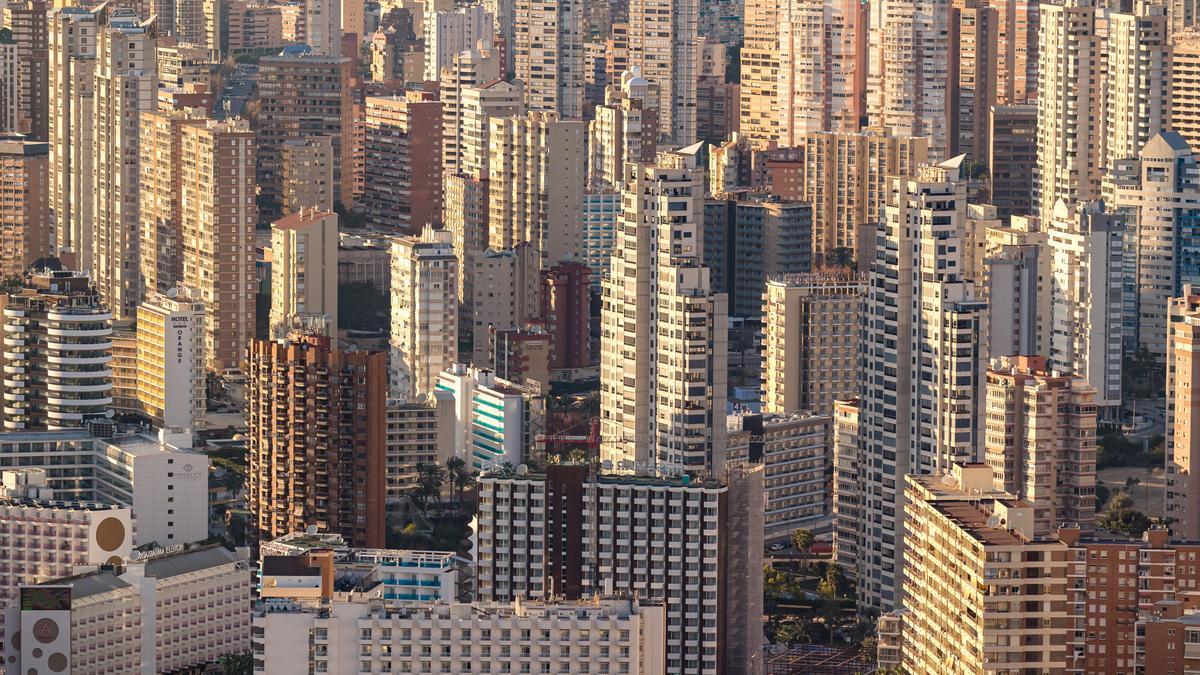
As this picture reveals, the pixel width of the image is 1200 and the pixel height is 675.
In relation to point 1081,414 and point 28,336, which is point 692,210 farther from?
point 28,336

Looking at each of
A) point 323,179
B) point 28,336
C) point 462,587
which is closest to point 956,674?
point 462,587

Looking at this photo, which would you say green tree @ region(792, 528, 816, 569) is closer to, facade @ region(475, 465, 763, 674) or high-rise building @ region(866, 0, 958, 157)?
facade @ region(475, 465, 763, 674)

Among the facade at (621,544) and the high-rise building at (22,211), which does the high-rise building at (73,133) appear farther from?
the facade at (621,544)

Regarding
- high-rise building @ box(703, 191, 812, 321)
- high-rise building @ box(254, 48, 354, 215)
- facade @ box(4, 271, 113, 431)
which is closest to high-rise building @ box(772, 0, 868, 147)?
high-rise building @ box(254, 48, 354, 215)

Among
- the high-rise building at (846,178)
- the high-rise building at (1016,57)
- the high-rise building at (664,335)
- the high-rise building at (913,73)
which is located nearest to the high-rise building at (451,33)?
the high-rise building at (913,73)

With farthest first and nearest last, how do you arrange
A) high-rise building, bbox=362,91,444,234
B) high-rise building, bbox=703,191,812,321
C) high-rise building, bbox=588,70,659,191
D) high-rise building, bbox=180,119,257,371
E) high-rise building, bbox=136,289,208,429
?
high-rise building, bbox=362,91,444,234 → high-rise building, bbox=588,70,659,191 → high-rise building, bbox=703,191,812,321 → high-rise building, bbox=180,119,257,371 → high-rise building, bbox=136,289,208,429

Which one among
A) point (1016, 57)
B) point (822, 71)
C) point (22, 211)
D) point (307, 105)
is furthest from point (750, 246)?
point (1016, 57)
